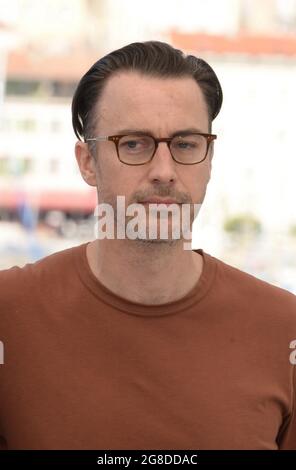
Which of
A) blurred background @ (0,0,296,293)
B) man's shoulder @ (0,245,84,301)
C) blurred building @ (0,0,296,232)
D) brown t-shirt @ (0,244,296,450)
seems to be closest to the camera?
brown t-shirt @ (0,244,296,450)

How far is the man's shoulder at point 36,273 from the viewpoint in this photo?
Answer: 4.38 ft

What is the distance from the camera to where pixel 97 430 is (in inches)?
48.4

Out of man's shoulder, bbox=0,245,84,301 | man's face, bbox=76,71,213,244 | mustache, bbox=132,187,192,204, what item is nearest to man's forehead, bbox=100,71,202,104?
man's face, bbox=76,71,213,244

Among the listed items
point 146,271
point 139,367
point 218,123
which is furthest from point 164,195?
point 218,123

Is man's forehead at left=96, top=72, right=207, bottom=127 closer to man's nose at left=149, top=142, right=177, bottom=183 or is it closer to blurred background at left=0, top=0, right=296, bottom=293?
man's nose at left=149, top=142, right=177, bottom=183

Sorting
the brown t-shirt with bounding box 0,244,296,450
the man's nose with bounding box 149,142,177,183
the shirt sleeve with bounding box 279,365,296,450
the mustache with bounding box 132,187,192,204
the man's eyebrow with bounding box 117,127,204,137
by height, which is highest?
the man's eyebrow with bounding box 117,127,204,137

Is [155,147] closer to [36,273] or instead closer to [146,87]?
[146,87]

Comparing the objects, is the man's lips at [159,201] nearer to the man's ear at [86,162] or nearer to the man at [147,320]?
the man at [147,320]

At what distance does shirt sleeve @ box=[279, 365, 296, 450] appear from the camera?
1.31m

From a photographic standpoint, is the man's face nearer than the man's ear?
Yes

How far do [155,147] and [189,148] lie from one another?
0.06 metres
